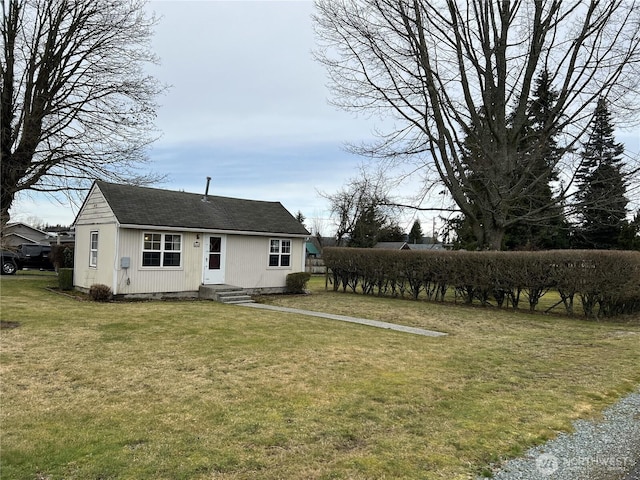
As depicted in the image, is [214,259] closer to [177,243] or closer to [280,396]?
[177,243]

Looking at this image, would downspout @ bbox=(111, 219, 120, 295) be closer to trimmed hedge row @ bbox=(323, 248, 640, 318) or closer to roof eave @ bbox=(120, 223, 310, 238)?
roof eave @ bbox=(120, 223, 310, 238)

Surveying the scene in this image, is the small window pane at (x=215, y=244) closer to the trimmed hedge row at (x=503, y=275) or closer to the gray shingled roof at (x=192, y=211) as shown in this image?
the gray shingled roof at (x=192, y=211)

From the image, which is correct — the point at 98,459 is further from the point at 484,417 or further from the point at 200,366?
the point at 484,417

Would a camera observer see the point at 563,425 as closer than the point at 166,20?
Yes

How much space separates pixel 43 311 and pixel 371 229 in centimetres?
3094

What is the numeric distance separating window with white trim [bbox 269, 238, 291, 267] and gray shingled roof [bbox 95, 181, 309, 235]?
485 mm

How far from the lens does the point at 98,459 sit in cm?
343

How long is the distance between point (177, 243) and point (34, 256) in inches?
666

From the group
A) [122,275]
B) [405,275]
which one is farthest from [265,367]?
[405,275]

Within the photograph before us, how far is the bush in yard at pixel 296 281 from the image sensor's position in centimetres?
1834

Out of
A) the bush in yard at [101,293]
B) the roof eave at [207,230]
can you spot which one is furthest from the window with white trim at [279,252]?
the bush in yard at [101,293]

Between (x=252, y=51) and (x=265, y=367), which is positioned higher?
(x=252, y=51)

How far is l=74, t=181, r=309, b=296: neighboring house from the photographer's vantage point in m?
14.2

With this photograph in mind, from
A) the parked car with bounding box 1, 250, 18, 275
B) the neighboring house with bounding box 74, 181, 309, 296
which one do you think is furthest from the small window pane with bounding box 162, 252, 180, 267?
the parked car with bounding box 1, 250, 18, 275
